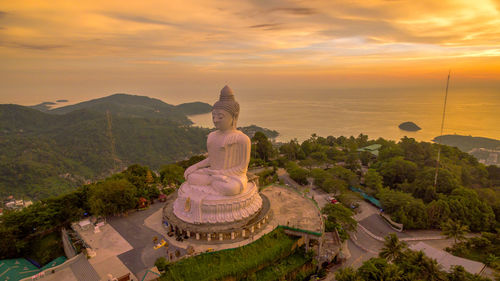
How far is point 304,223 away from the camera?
63.7ft

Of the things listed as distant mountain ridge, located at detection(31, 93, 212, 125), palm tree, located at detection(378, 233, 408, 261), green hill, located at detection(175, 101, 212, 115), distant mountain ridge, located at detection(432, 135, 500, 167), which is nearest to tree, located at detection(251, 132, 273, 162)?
palm tree, located at detection(378, 233, 408, 261)

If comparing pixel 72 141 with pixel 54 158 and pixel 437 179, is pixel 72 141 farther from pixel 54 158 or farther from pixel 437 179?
pixel 437 179

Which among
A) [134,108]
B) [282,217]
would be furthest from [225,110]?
[134,108]

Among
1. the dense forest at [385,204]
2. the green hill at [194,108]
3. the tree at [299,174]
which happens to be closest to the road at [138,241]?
the dense forest at [385,204]

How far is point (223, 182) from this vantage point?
717 inches

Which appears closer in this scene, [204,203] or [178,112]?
[204,203]

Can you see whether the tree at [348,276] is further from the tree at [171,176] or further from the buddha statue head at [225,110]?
the tree at [171,176]

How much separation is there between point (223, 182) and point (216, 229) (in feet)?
10.3

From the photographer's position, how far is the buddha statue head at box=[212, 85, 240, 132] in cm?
1875

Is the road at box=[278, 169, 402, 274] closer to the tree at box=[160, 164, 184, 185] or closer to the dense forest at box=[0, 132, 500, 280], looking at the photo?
the dense forest at box=[0, 132, 500, 280]

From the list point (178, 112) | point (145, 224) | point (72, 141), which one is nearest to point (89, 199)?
point (145, 224)

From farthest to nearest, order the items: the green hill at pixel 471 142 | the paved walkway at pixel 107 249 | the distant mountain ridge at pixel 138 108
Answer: the distant mountain ridge at pixel 138 108 → the green hill at pixel 471 142 → the paved walkway at pixel 107 249

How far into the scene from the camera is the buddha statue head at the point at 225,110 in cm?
1875

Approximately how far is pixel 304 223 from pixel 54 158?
Result: 61600 millimetres
